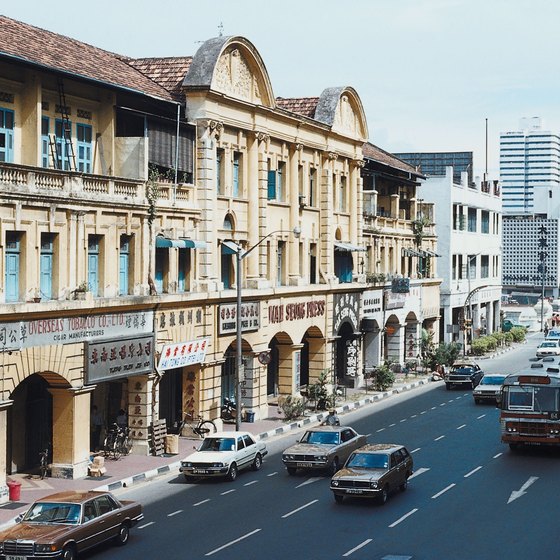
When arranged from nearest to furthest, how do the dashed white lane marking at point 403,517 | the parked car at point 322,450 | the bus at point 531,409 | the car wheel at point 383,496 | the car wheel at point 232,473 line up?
the dashed white lane marking at point 403,517
the car wheel at point 383,496
the car wheel at point 232,473
the parked car at point 322,450
the bus at point 531,409

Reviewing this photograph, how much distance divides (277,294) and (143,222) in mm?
13789

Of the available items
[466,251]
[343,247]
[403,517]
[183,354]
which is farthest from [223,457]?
[466,251]

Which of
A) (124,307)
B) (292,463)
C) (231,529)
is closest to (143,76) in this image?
(124,307)

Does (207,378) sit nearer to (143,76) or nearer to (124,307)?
(124,307)

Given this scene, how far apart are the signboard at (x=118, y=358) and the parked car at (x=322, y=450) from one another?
283 inches

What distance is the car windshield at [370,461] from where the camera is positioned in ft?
109

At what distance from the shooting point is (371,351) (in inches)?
2837

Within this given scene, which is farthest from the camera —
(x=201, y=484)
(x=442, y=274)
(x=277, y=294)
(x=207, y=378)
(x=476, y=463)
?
(x=442, y=274)

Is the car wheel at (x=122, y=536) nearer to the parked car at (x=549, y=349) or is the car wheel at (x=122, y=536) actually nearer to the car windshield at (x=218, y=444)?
the car windshield at (x=218, y=444)

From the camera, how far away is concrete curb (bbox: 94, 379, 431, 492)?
120 feet

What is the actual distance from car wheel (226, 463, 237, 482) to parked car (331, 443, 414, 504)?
16.4 feet

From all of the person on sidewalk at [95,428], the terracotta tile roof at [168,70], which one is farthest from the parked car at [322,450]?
the terracotta tile roof at [168,70]

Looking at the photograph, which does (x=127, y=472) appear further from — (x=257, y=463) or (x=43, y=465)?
(x=257, y=463)

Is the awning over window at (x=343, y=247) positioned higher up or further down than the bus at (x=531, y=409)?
higher up
